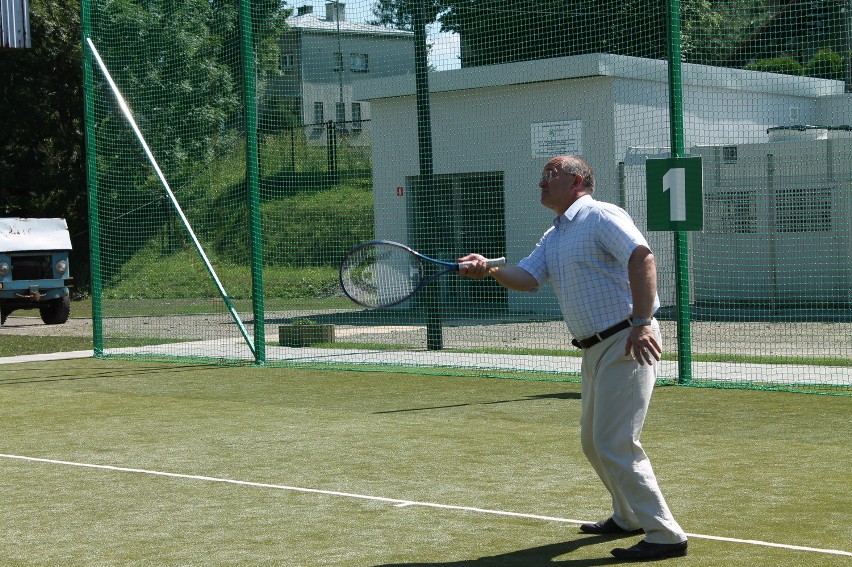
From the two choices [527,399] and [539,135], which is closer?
[527,399]

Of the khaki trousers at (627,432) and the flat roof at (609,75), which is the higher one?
the flat roof at (609,75)

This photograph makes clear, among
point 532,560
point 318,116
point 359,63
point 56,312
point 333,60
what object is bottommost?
point 532,560

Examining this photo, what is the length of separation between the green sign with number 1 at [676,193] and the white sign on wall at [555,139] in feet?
18.6

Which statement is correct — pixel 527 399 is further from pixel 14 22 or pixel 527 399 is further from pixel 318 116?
pixel 14 22

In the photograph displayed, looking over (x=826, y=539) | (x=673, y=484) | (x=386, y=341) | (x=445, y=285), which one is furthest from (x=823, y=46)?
(x=826, y=539)

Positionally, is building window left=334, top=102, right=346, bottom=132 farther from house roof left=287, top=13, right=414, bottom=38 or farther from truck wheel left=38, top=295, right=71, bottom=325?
truck wheel left=38, top=295, right=71, bottom=325

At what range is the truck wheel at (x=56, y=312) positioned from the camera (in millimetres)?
24125

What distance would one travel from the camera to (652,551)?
19.3ft

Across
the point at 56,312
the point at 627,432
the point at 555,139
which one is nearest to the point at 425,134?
the point at 555,139

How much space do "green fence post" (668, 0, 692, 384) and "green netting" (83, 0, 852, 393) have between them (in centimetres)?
224

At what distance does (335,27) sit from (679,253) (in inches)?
342

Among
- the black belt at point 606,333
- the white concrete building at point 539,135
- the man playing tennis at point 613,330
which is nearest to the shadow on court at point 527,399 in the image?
the man playing tennis at point 613,330

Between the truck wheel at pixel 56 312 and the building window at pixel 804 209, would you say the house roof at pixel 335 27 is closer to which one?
the building window at pixel 804 209

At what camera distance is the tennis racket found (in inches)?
335
